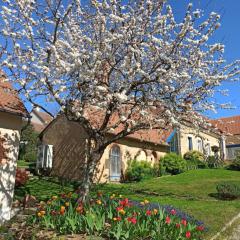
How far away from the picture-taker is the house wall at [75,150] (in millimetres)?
19125

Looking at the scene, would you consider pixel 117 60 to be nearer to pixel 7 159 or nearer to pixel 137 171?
pixel 7 159

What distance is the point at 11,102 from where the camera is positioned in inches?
404

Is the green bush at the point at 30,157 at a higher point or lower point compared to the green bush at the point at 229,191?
higher

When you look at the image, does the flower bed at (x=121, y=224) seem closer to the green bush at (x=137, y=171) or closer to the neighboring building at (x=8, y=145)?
the neighboring building at (x=8, y=145)

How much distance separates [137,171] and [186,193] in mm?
6079

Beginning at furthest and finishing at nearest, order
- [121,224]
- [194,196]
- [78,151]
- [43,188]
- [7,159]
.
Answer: [78,151]
[43,188]
[194,196]
[7,159]
[121,224]

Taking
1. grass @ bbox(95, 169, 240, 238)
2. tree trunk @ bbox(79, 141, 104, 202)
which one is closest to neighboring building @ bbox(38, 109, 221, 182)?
grass @ bbox(95, 169, 240, 238)

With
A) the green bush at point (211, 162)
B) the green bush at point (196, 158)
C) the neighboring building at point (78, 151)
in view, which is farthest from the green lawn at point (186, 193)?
the green bush at point (211, 162)

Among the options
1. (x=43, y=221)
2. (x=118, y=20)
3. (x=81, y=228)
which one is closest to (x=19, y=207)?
(x=43, y=221)

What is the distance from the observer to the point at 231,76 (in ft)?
31.3

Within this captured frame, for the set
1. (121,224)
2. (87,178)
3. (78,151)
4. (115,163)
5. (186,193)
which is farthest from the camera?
(115,163)

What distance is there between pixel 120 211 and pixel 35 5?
6.37 m

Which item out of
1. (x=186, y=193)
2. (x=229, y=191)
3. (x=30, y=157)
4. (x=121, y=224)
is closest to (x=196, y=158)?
(x=186, y=193)

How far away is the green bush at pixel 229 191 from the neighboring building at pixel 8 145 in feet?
29.4
